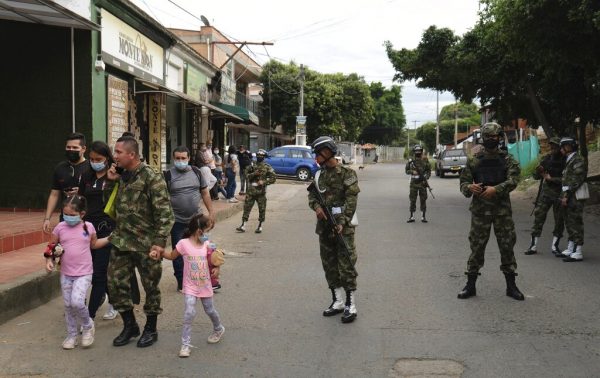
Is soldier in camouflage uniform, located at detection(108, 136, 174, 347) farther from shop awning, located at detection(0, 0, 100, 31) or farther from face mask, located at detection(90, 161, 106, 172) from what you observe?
shop awning, located at detection(0, 0, 100, 31)

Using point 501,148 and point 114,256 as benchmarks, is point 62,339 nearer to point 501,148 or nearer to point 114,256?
point 114,256

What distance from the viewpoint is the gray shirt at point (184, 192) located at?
6.64 m

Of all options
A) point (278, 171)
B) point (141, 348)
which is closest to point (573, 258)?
point (141, 348)

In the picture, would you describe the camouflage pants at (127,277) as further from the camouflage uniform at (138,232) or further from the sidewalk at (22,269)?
the sidewalk at (22,269)

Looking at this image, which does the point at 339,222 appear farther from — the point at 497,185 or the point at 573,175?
the point at 573,175

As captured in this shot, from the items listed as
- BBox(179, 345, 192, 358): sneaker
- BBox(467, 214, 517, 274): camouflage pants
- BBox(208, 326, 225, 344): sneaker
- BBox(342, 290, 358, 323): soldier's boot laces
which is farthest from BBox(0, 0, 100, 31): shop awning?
BBox(467, 214, 517, 274): camouflage pants

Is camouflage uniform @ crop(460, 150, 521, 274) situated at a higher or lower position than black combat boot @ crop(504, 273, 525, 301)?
higher

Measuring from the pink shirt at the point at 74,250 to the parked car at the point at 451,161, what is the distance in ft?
89.0

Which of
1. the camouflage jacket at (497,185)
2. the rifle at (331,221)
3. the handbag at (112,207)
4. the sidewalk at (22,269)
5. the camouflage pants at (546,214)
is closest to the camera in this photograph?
the handbag at (112,207)

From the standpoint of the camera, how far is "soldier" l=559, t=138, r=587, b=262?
27.4ft

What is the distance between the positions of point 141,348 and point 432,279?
3836 millimetres

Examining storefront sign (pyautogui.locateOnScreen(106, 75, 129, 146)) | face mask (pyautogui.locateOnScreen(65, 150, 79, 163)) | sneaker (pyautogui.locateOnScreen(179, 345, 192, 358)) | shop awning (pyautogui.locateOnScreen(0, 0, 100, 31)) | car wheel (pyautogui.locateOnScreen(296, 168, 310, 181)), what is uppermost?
shop awning (pyautogui.locateOnScreen(0, 0, 100, 31))

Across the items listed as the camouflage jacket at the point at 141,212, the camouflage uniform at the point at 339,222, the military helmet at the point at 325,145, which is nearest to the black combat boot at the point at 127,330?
the camouflage jacket at the point at 141,212

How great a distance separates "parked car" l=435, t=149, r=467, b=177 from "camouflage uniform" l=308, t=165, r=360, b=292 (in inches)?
1008
